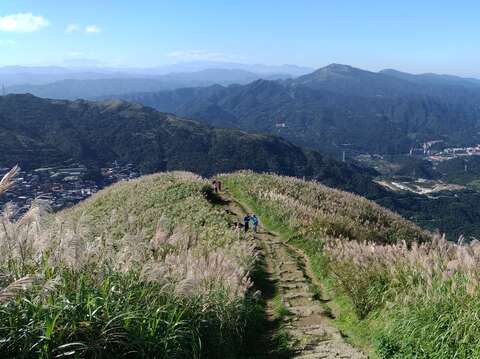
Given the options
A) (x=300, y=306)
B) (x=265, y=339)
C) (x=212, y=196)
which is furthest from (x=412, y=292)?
(x=212, y=196)

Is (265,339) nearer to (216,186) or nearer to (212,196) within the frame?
(212,196)

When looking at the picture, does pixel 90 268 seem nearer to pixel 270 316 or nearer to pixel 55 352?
pixel 55 352

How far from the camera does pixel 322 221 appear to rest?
1593 centimetres

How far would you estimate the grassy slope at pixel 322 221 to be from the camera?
9.08m

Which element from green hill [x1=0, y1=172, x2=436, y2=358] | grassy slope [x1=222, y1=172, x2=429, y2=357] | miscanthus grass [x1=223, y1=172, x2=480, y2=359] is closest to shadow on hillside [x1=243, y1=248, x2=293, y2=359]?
green hill [x1=0, y1=172, x2=436, y2=358]

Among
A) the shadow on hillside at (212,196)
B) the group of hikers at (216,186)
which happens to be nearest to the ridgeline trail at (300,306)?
the shadow on hillside at (212,196)

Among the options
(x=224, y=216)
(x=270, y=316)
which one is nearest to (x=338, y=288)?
(x=270, y=316)

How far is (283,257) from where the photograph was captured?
13.7 meters

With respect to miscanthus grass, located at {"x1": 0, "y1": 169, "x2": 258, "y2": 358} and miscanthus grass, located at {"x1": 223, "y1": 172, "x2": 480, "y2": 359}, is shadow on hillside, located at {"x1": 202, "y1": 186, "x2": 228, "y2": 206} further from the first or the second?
miscanthus grass, located at {"x1": 0, "y1": 169, "x2": 258, "y2": 358}

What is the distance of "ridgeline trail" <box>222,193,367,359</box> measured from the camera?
7559 millimetres

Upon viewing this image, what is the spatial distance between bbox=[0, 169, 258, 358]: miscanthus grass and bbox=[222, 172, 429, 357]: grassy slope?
1.95 metres

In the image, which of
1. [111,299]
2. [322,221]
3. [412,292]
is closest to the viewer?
[111,299]

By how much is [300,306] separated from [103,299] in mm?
5207

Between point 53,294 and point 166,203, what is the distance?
48.6 feet
